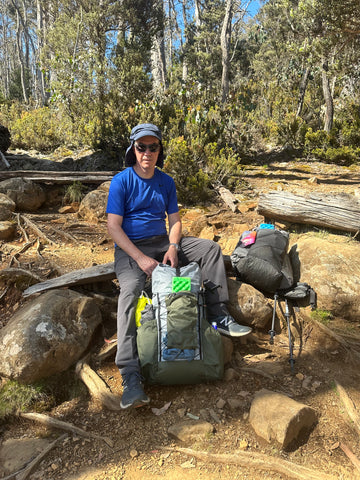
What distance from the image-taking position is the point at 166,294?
2.61 m

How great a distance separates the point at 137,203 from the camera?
124 inches

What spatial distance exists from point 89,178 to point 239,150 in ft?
19.1

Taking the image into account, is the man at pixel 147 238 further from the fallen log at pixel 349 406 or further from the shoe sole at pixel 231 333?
the fallen log at pixel 349 406

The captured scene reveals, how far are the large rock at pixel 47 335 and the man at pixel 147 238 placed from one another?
540mm

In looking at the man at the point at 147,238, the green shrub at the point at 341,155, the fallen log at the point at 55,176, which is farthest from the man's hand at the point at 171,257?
the green shrub at the point at 341,155

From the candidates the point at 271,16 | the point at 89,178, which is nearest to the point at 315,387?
the point at 89,178

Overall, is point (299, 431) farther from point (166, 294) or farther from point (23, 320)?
point (23, 320)

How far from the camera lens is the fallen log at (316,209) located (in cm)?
419

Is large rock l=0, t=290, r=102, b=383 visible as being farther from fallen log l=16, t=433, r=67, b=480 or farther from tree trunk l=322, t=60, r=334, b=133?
tree trunk l=322, t=60, r=334, b=133

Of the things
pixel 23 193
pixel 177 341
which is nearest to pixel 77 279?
pixel 177 341

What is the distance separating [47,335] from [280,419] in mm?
1901

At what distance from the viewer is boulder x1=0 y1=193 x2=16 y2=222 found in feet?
19.7

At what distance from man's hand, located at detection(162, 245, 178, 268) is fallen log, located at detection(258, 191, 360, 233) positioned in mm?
2198

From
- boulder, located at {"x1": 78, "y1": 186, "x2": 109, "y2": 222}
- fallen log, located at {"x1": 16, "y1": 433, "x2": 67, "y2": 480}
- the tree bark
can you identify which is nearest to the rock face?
boulder, located at {"x1": 78, "y1": 186, "x2": 109, "y2": 222}
